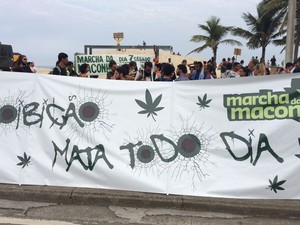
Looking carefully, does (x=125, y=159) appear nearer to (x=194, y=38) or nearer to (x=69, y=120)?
(x=69, y=120)

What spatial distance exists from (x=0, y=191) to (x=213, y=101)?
290 cm

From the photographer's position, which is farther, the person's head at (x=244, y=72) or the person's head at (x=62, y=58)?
the person's head at (x=244, y=72)

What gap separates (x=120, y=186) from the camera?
5098 mm

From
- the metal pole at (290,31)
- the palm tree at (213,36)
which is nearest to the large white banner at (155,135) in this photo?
the metal pole at (290,31)

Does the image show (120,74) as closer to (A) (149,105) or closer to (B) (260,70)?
(A) (149,105)

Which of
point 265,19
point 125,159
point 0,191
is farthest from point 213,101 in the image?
point 265,19

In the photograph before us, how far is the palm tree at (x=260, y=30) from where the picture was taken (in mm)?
32381

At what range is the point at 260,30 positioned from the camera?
33719 millimetres

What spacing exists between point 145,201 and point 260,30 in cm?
3136

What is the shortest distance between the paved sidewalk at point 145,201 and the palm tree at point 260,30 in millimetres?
29155

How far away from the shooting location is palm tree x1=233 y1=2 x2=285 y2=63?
3238 centimetres

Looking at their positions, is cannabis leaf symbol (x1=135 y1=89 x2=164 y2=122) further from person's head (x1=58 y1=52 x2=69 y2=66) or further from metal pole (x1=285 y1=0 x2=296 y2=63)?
metal pole (x1=285 y1=0 x2=296 y2=63)

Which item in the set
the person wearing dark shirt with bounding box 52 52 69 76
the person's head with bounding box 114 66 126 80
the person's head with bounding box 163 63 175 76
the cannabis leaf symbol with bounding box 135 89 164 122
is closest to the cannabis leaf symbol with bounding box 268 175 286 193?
A: the cannabis leaf symbol with bounding box 135 89 164 122

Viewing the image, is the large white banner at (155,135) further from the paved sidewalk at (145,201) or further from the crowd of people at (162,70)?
the crowd of people at (162,70)
